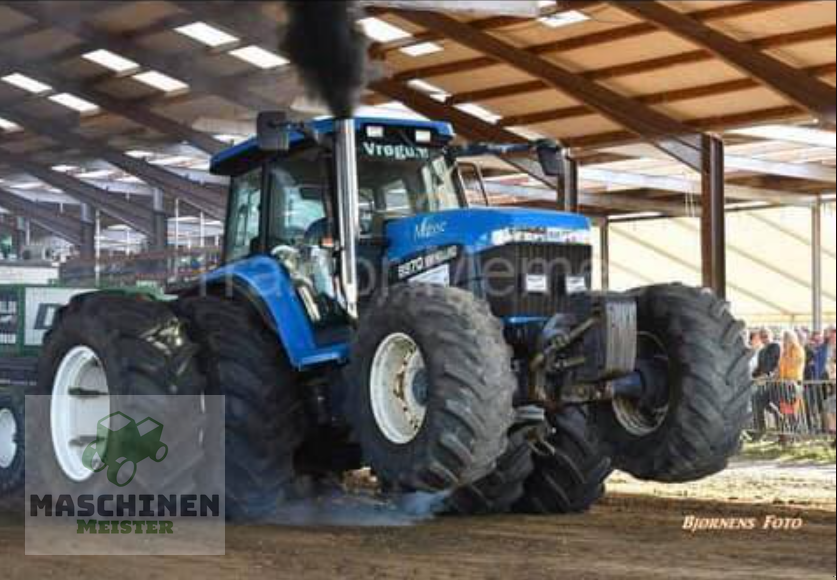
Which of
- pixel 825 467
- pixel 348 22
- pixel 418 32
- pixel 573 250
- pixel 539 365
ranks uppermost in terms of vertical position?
pixel 418 32

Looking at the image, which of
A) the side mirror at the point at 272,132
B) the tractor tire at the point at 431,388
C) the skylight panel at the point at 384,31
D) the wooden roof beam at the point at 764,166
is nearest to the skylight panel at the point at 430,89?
the skylight panel at the point at 384,31

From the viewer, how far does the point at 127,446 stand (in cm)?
769

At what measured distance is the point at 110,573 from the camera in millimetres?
6281

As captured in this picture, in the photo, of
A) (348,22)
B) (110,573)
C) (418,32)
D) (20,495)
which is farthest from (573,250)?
(418,32)

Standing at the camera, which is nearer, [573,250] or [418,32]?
[573,250]

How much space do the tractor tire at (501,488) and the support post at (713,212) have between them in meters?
7.28

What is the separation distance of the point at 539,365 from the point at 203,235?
12.7 ft

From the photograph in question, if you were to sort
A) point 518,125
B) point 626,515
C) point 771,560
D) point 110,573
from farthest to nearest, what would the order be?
point 518,125 → point 626,515 → point 771,560 → point 110,573

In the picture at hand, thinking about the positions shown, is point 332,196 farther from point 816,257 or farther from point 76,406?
point 816,257

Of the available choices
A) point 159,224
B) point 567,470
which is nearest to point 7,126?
point 159,224

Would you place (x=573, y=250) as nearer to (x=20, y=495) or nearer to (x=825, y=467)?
(x=20, y=495)

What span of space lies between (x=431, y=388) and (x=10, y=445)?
390cm

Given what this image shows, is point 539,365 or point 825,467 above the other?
point 539,365

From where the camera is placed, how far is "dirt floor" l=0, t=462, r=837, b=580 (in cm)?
640
